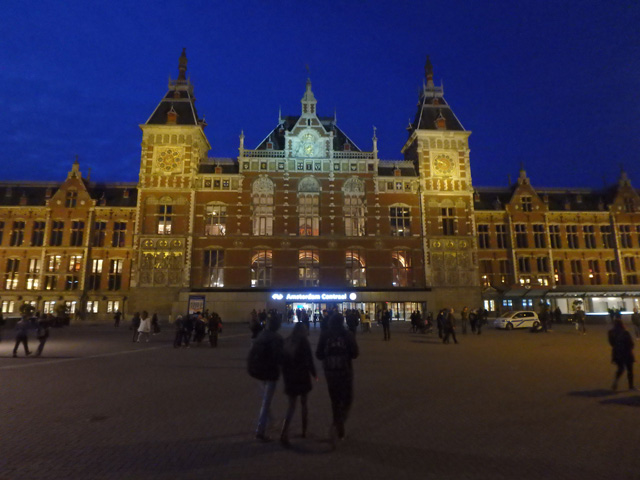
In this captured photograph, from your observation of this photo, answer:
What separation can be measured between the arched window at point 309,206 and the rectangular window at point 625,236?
37306 mm

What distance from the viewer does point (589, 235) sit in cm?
4931

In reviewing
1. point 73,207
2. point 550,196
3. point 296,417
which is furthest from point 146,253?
point 550,196

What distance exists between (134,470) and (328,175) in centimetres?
4110

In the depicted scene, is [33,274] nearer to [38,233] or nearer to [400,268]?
[38,233]

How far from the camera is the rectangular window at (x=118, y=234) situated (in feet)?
155

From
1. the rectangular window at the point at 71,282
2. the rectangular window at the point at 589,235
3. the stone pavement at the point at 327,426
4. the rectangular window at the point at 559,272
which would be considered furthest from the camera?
the rectangular window at the point at 589,235

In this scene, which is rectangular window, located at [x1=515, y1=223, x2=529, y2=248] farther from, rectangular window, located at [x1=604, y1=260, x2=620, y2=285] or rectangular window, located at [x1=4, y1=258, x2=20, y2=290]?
rectangular window, located at [x1=4, y1=258, x2=20, y2=290]

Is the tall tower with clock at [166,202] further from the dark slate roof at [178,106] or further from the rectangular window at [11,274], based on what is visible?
the rectangular window at [11,274]

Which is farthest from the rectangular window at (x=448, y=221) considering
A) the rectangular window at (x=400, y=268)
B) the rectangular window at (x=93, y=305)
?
the rectangular window at (x=93, y=305)

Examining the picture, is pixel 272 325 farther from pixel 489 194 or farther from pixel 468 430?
pixel 489 194

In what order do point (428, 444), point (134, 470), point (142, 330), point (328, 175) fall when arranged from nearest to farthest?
1. point (134, 470)
2. point (428, 444)
3. point (142, 330)
4. point (328, 175)

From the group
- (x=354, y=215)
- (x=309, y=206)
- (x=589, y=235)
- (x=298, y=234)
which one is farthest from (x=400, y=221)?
(x=589, y=235)

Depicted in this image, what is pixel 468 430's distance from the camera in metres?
6.52

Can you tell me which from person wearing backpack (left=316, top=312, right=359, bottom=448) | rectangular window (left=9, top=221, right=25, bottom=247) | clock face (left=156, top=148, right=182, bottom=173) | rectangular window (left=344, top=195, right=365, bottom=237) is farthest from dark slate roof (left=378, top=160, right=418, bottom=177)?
rectangular window (left=9, top=221, right=25, bottom=247)
